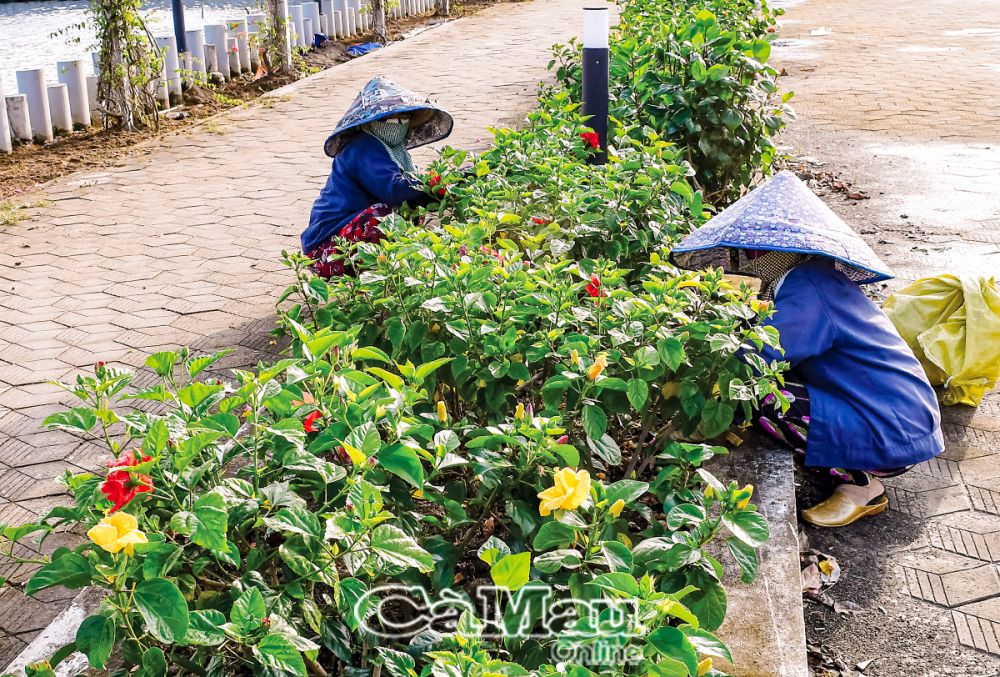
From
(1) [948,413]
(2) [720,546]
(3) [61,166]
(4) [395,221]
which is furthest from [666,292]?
(3) [61,166]

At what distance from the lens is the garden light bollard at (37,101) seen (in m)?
7.54

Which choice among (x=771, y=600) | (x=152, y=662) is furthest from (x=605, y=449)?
(x=152, y=662)

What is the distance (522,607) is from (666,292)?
3.68 feet

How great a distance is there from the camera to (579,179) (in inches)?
145

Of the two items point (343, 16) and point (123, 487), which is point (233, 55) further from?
point (123, 487)

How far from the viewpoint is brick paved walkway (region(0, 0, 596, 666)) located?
11.7 ft

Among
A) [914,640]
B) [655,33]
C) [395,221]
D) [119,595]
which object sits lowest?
[914,640]

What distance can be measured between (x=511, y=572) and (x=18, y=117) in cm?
729

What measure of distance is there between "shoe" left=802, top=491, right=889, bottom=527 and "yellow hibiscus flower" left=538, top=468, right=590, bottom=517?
6.11 feet

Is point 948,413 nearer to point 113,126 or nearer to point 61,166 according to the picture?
point 61,166

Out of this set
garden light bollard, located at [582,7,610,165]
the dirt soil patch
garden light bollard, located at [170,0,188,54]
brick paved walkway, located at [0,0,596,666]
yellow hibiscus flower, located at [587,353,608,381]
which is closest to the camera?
yellow hibiscus flower, located at [587,353,608,381]

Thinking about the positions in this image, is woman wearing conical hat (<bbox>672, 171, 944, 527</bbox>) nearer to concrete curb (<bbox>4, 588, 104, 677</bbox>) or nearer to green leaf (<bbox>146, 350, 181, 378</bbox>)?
green leaf (<bbox>146, 350, 181, 378</bbox>)

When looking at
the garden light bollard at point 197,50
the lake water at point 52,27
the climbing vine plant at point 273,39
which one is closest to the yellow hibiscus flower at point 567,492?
the lake water at point 52,27

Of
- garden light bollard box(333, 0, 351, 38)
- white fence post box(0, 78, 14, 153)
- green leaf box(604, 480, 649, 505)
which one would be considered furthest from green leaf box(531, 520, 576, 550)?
garden light bollard box(333, 0, 351, 38)
